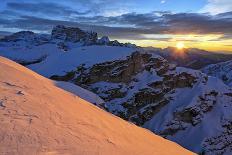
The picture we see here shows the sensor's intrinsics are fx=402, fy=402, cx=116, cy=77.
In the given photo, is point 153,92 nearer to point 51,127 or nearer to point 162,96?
point 162,96

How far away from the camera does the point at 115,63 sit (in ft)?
336

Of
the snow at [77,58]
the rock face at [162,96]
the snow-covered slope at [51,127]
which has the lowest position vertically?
the rock face at [162,96]

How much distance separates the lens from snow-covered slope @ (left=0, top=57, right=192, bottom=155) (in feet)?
26.2

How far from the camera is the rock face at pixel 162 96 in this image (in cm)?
9550

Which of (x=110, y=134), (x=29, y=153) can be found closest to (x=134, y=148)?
(x=110, y=134)

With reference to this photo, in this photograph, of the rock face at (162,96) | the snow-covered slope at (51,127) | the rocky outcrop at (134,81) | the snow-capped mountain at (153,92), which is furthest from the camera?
the rocky outcrop at (134,81)

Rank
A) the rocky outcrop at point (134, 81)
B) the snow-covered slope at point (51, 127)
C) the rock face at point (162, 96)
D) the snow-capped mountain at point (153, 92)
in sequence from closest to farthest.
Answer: the snow-covered slope at point (51, 127), the snow-capped mountain at point (153, 92), the rock face at point (162, 96), the rocky outcrop at point (134, 81)

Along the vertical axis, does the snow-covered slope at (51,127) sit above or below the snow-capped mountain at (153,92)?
above

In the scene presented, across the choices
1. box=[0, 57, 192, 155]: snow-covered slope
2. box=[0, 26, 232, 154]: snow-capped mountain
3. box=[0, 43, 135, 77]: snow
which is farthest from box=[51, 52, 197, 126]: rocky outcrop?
box=[0, 57, 192, 155]: snow-covered slope

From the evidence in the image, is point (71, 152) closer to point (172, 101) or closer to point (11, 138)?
point (11, 138)

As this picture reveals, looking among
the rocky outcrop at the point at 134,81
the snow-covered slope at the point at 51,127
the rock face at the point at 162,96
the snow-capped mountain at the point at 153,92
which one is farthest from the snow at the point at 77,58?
the snow-covered slope at the point at 51,127

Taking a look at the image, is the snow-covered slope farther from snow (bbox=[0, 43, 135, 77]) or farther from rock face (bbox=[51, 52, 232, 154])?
snow (bbox=[0, 43, 135, 77])

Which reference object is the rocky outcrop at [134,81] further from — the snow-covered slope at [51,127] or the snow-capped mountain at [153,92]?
the snow-covered slope at [51,127]

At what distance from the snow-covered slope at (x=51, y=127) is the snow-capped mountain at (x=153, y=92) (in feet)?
254
